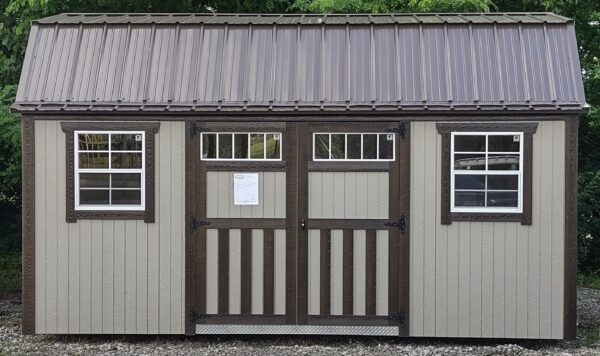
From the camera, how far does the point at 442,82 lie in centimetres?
777

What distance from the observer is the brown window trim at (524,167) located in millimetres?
7613

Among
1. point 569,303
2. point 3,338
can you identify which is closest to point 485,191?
point 569,303

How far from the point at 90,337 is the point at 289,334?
6.64ft

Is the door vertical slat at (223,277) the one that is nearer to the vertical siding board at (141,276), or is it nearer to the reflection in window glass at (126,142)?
the vertical siding board at (141,276)

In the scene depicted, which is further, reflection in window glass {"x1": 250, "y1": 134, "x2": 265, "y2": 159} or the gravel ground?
reflection in window glass {"x1": 250, "y1": 134, "x2": 265, "y2": 159}

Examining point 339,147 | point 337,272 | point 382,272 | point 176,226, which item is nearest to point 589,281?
point 382,272

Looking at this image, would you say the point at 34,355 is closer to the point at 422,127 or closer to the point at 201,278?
the point at 201,278

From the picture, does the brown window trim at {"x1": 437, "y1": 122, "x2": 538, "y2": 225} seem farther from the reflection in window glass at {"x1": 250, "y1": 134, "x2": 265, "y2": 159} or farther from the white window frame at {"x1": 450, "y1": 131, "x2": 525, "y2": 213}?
the reflection in window glass at {"x1": 250, "y1": 134, "x2": 265, "y2": 159}

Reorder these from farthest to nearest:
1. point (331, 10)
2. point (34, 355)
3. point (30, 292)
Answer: point (331, 10) → point (30, 292) → point (34, 355)

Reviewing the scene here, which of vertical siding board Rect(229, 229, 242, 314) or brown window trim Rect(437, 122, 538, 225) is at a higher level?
brown window trim Rect(437, 122, 538, 225)

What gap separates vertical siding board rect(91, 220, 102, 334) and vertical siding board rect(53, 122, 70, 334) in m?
0.25

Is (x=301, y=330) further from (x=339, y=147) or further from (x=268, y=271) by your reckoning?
(x=339, y=147)

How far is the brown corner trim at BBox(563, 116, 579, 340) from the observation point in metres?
7.61

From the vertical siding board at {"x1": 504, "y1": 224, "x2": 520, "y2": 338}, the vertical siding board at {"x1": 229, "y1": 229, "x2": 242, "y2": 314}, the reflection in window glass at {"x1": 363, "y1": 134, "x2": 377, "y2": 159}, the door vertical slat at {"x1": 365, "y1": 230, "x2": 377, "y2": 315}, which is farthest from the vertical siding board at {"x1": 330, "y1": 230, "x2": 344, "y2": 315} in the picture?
the vertical siding board at {"x1": 504, "y1": 224, "x2": 520, "y2": 338}
